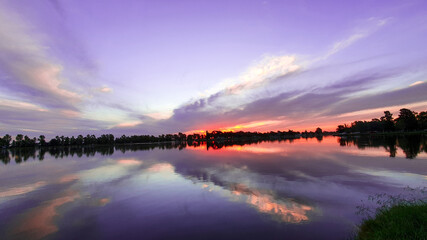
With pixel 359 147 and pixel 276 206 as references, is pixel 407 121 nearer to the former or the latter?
pixel 359 147

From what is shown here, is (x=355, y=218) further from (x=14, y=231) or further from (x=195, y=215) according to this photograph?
(x=14, y=231)

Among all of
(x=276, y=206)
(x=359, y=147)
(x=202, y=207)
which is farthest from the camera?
(x=359, y=147)

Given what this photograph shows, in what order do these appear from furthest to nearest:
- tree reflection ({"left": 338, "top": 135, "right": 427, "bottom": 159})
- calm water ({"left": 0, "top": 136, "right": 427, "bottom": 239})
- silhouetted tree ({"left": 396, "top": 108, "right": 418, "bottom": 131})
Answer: silhouetted tree ({"left": 396, "top": 108, "right": 418, "bottom": 131})
tree reflection ({"left": 338, "top": 135, "right": 427, "bottom": 159})
calm water ({"left": 0, "top": 136, "right": 427, "bottom": 239})

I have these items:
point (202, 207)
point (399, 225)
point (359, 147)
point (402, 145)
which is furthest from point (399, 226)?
point (402, 145)

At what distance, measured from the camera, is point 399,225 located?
25.7ft

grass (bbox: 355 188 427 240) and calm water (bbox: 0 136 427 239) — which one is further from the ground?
grass (bbox: 355 188 427 240)

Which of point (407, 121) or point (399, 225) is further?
point (407, 121)

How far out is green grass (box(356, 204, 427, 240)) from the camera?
284 inches

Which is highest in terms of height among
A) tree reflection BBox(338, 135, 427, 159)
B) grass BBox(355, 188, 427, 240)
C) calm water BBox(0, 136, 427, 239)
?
grass BBox(355, 188, 427, 240)

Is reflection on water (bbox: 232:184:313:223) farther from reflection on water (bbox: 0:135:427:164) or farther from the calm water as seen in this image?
reflection on water (bbox: 0:135:427:164)

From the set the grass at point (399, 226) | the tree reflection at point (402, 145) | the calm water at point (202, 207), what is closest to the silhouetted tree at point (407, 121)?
the tree reflection at point (402, 145)

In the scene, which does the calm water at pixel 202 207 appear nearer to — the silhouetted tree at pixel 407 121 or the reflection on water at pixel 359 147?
the reflection on water at pixel 359 147

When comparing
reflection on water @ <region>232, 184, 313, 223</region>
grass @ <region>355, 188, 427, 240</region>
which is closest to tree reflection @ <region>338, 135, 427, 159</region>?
reflection on water @ <region>232, 184, 313, 223</region>

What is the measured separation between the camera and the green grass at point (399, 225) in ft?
23.7
